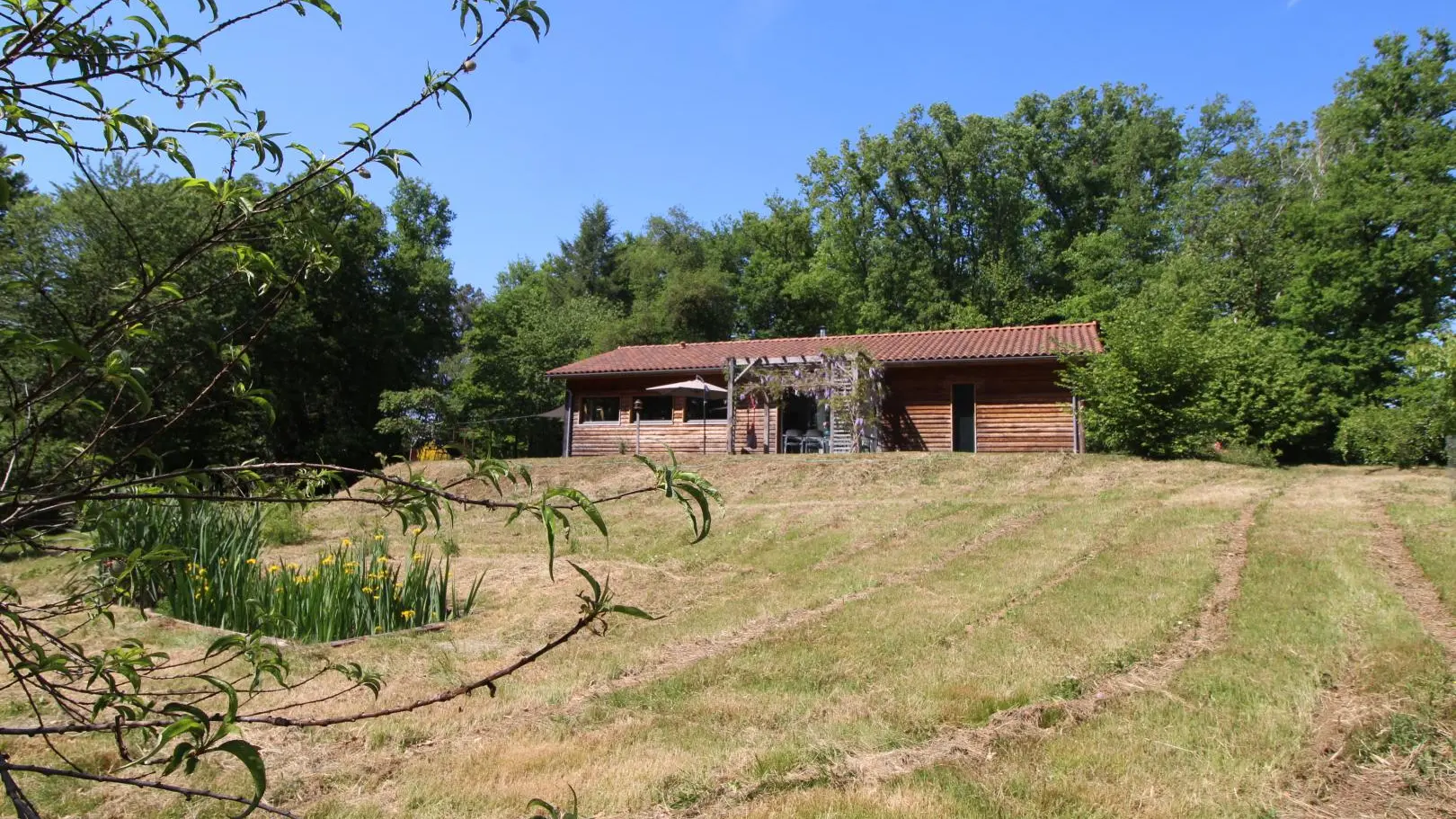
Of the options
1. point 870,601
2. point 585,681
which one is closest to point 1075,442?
point 870,601

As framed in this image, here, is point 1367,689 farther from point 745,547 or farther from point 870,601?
point 745,547

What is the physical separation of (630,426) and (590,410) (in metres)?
2.04

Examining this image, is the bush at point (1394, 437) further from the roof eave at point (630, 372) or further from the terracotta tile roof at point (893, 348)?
the roof eave at point (630, 372)

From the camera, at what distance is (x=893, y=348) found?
78.3 feet

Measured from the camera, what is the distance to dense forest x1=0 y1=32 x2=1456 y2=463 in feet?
67.7

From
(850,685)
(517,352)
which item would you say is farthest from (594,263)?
(850,685)

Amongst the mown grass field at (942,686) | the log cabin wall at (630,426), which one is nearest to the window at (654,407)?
the log cabin wall at (630,426)

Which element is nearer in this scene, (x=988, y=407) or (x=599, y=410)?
(x=988, y=407)

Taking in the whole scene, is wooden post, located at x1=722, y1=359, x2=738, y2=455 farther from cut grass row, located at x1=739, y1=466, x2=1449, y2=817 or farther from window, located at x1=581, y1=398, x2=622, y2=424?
cut grass row, located at x1=739, y1=466, x2=1449, y2=817

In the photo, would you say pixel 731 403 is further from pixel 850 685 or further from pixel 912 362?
pixel 850 685

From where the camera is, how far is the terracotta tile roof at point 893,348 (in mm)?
21703

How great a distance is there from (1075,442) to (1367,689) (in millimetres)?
16750

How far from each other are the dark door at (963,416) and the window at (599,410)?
34.0 ft

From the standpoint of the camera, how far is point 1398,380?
1011 inches
